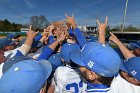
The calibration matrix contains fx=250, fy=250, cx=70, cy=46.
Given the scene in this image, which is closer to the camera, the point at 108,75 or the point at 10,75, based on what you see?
the point at 10,75

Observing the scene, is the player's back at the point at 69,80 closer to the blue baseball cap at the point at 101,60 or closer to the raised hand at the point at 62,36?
the raised hand at the point at 62,36

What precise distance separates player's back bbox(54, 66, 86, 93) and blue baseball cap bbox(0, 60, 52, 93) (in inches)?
57.2

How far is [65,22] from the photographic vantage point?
17.5 ft

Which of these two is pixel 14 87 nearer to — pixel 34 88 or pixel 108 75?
pixel 34 88

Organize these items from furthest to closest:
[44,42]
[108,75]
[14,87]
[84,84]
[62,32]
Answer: [44,42] → [62,32] → [84,84] → [108,75] → [14,87]

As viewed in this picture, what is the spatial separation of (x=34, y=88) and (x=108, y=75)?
0.84 meters

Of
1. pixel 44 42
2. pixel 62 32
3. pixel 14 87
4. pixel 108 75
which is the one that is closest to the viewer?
Result: pixel 14 87

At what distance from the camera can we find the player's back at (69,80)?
161 inches

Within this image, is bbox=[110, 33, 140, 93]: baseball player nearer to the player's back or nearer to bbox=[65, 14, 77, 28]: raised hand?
the player's back

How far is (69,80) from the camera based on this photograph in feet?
13.5

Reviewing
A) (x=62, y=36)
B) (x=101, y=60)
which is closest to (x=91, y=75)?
(x=101, y=60)

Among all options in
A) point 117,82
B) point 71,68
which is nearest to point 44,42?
point 71,68

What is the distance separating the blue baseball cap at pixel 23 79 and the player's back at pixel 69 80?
4.77 ft

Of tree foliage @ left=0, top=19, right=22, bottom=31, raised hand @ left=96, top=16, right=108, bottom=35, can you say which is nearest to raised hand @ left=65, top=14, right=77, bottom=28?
raised hand @ left=96, top=16, right=108, bottom=35
